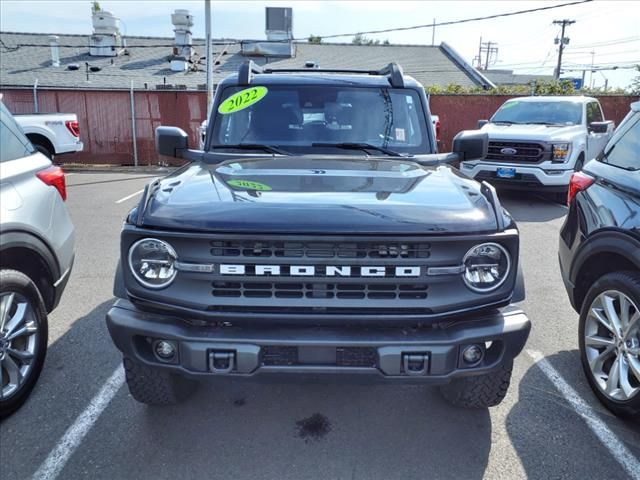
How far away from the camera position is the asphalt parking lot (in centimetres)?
278

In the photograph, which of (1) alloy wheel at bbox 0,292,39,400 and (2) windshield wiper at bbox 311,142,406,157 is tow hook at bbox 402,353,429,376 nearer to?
(2) windshield wiper at bbox 311,142,406,157

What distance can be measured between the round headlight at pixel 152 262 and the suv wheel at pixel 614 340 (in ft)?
8.10

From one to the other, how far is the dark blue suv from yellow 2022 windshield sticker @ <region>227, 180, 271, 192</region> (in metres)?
2.07

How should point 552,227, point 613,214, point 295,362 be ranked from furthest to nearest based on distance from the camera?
point 552,227
point 613,214
point 295,362

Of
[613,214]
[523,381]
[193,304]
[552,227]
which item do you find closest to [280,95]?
[193,304]

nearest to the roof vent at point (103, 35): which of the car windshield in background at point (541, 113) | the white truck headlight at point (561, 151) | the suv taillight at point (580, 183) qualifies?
the car windshield in background at point (541, 113)

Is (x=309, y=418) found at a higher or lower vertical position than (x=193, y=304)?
lower

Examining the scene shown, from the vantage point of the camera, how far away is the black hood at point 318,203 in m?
2.44

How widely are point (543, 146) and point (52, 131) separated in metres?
9.96

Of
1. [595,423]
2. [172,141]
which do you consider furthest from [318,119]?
[595,423]

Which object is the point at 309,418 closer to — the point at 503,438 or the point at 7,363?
the point at 503,438

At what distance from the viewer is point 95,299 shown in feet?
17.0

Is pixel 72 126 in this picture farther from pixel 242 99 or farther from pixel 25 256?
pixel 25 256

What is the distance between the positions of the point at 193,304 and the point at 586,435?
2301mm
